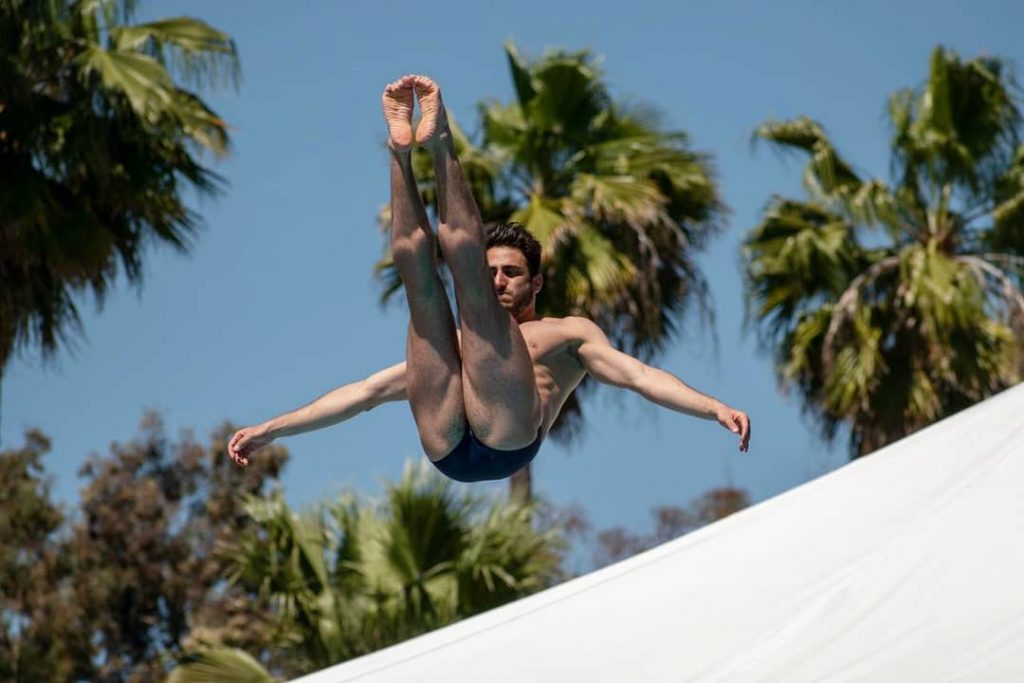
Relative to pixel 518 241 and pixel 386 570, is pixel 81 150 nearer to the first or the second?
pixel 386 570

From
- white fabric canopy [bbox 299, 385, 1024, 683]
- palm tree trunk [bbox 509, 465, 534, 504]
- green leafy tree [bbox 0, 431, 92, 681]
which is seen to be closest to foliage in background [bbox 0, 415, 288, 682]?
green leafy tree [bbox 0, 431, 92, 681]

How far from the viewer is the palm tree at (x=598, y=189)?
14.0 m

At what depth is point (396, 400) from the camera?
17.8 ft

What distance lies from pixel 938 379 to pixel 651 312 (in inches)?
95.0

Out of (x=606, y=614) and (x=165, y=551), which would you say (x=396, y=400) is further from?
(x=165, y=551)

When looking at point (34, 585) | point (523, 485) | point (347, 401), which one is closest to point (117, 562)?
point (34, 585)

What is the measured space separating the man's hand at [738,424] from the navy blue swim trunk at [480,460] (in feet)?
2.62

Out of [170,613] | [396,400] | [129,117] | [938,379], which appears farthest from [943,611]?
[170,613]

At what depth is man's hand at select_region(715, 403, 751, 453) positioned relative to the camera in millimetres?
4293

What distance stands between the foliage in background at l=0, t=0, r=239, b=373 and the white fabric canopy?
6601 mm

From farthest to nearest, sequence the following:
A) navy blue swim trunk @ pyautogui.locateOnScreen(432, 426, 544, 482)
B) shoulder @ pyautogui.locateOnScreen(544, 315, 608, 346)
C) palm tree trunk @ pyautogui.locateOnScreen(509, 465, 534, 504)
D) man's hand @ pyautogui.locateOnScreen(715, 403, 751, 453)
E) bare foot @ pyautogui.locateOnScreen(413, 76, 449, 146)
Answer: palm tree trunk @ pyautogui.locateOnScreen(509, 465, 534, 504) → shoulder @ pyautogui.locateOnScreen(544, 315, 608, 346) → navy blue swim trunk @ pyautogui.locateOnScreen(432, 426, 544, 482) → bare foot @ pyautogui.locateOnScreen(413, 76, 449, 146) → man's hand @ pyautogui.locateOnScreen(715, 403, 751, 453)

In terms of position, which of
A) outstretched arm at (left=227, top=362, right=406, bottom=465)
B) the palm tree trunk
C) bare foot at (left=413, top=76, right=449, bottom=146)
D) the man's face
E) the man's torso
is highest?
the palm tree trunk

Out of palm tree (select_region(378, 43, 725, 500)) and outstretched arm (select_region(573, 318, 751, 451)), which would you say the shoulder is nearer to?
outstretched arm (select_region(573, 318, 751, 451))

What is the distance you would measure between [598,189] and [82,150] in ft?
14.1
